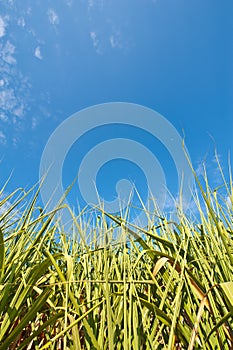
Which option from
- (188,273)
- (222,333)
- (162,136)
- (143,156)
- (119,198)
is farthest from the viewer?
(143,156)

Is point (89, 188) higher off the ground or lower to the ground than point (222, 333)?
higher

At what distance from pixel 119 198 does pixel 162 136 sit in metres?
0.71

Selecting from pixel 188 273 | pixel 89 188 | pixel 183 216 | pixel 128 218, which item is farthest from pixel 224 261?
pixel 89 188

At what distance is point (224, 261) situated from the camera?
2.52ft

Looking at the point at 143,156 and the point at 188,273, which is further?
the point at 143,156

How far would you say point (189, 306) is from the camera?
0.74m

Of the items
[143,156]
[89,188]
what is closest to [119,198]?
[89,188]

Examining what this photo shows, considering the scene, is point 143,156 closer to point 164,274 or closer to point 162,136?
point 162,136

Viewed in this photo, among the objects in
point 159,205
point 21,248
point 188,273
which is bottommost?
point 188,273

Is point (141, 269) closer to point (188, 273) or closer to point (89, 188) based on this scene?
point (188, 273)

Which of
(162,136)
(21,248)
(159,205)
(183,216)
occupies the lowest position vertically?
(21,248)

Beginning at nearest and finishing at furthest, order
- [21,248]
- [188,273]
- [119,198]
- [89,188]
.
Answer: [188,273] → [21,248] → [119,198] → [89,188]

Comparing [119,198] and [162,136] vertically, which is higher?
[162,136]

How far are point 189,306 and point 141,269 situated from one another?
340 millimetres
